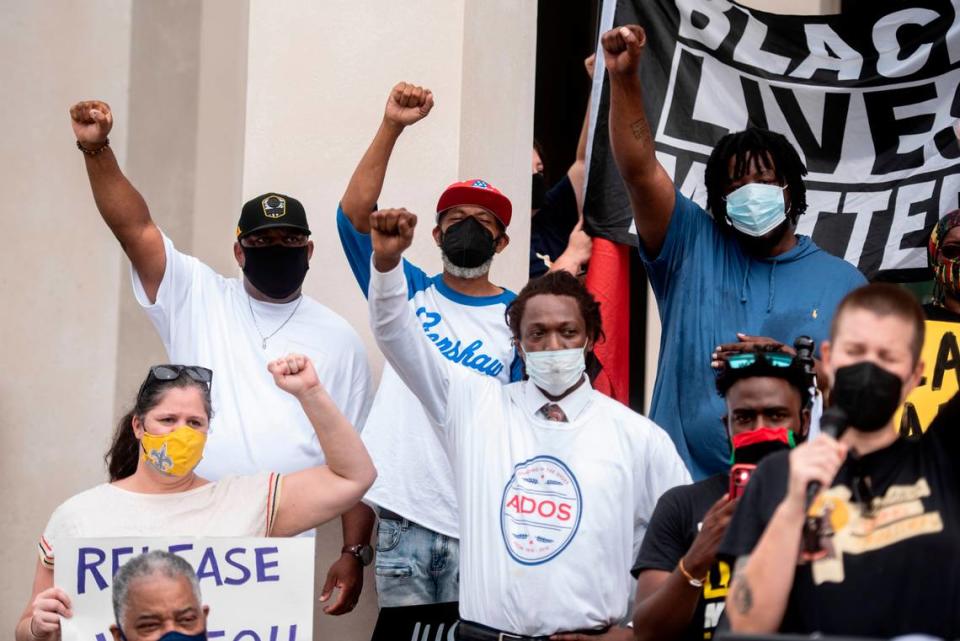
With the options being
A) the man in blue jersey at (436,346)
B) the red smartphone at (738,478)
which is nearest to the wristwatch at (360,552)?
the man in blue jersey at (436,346)

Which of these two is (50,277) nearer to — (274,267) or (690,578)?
(274,267)

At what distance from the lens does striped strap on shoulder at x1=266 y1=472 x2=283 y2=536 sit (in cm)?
509

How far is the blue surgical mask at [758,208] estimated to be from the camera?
528 cm

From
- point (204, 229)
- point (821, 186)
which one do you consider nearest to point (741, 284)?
point (821, 186)

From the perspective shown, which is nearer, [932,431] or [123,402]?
[932,431]

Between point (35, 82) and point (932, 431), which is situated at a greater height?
point (35, 82)

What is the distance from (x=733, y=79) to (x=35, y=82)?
3.44m

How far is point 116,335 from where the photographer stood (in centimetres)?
757

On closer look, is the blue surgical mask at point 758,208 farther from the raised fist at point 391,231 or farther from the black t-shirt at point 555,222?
the black t-shirt at point 555,222

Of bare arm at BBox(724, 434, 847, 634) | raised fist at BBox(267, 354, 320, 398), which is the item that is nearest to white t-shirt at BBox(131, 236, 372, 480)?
raised fist at BBox(267, 354, 320, 398)

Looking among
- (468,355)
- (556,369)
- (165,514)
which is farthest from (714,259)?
(165,514)

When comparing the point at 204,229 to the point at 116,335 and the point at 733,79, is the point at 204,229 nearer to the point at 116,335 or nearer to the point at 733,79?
the point at 116,335

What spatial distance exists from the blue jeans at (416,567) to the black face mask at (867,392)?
2482 mm

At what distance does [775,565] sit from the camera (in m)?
3.26
